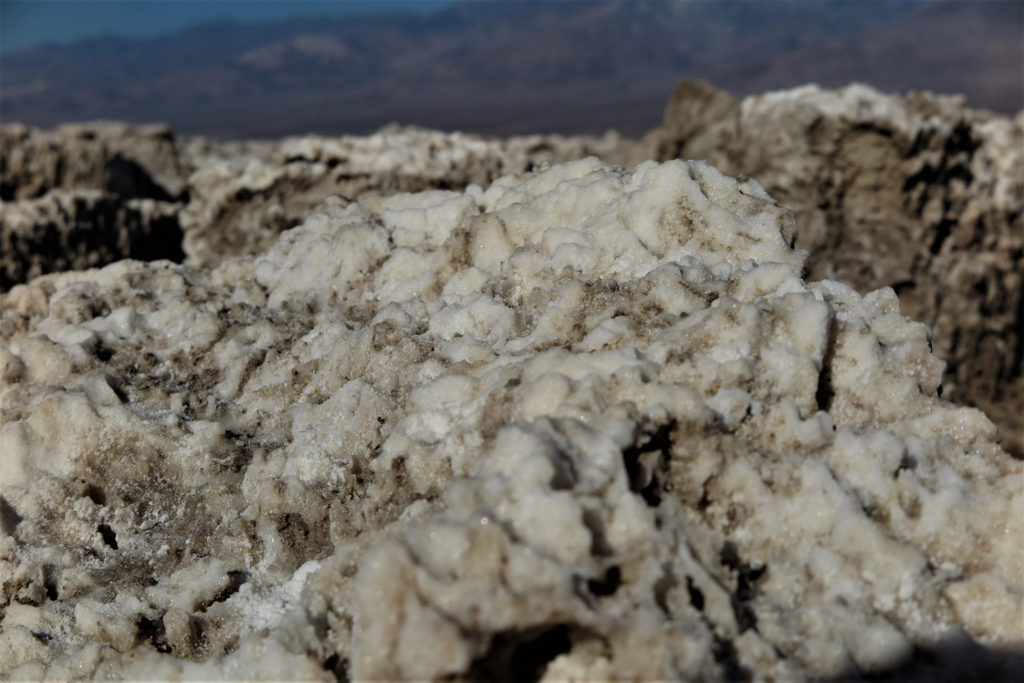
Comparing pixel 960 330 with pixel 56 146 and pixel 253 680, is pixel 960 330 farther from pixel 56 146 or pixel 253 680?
pixel 56 146

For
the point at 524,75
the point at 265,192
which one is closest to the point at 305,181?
the point at 265,192

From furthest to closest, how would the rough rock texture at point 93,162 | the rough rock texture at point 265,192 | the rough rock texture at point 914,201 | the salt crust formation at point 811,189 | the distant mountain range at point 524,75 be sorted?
the distant mountain range at point 524,75 → the rough rock texture at point 93,162 → the rough rock texture at point 914,201 → the salt crust formation at point 811,189 → the rough rock texture at point 265,192

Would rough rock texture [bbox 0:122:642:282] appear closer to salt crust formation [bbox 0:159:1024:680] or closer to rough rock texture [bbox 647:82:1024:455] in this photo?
rough rock texture [bbox 647:82:1024:455]

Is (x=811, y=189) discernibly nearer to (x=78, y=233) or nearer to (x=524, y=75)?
(x=78, y=233)

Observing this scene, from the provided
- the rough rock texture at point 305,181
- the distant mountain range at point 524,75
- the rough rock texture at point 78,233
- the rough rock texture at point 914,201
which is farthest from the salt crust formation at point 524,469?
the distant mountain range at point 524,75

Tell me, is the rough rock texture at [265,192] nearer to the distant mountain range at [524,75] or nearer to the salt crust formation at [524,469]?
the salt crust formation at [524,469]

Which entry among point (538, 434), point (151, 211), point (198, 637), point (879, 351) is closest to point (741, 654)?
point (538, 434)
